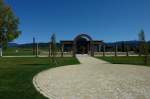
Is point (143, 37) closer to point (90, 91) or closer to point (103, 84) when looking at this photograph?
point (103, 84)

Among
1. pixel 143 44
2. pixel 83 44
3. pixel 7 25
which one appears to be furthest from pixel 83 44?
pixel 143 44

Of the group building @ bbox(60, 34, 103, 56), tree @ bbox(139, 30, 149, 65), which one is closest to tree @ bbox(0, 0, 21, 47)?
building @ bbox(60, 34, 103, 56)

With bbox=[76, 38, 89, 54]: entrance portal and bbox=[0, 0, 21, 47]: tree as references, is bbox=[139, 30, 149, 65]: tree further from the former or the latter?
bbox=[76, 38, 89, 54]: entrance portal

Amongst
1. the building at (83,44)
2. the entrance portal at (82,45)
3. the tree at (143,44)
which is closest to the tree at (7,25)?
the building at (83,44)

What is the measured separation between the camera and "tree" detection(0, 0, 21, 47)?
119ft

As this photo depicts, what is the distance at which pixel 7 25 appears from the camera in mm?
37469

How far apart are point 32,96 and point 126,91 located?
13.3 ft

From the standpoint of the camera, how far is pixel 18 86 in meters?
11.1

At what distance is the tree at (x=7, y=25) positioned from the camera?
36.2 m

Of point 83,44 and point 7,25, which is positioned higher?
point 7,25

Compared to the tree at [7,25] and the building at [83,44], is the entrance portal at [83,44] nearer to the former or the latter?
the building at [83,44]

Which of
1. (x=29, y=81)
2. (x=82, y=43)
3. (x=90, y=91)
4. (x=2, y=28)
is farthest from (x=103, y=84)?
(x=82, y=43)

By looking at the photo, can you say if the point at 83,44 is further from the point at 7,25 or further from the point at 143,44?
the point at 143,44

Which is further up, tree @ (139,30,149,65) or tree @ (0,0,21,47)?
tree @ (0,0,21,47)
